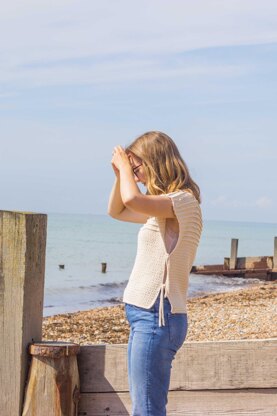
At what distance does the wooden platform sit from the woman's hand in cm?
87

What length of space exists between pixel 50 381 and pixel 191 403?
0.68 m

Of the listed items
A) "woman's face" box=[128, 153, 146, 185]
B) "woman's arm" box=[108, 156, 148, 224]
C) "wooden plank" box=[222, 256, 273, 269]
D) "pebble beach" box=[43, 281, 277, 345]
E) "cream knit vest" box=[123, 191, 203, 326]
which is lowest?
"pebble beach" box=[43, 281, 277, 345]

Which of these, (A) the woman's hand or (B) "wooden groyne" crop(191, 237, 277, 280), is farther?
(B) "wooden groyne" crop(191, 237, 277, 280)

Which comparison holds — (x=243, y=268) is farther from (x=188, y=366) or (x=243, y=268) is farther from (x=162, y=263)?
(x=162, y=263)

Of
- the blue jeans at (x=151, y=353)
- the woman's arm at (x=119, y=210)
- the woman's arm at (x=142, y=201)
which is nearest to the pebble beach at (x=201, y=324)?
the woman's arm at (x=119, y=210)

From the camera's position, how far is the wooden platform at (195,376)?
379cm

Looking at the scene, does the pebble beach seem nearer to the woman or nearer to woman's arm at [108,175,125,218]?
woman's arm at [108,175,125,218]

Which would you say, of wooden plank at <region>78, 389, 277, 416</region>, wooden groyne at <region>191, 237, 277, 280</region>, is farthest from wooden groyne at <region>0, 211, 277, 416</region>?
wooden groyne at <region>191, 237, 277, 280</region>

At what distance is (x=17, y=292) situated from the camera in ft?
11.9

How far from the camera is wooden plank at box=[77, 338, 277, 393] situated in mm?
3789

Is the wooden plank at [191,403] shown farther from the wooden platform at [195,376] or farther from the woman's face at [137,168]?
the woman's face at [137,168]

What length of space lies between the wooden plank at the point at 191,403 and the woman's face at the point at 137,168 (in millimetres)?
1032

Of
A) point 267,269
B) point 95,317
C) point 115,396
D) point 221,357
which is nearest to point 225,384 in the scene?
point 221,357

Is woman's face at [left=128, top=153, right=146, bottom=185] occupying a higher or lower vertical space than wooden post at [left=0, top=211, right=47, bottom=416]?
higher
